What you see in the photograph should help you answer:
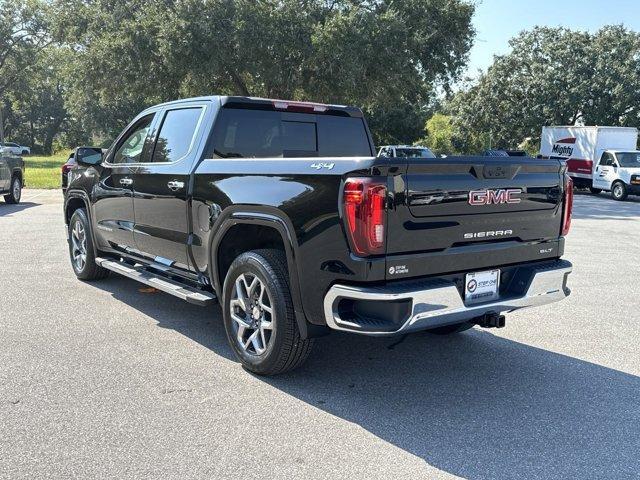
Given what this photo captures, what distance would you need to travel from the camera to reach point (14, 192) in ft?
53.1

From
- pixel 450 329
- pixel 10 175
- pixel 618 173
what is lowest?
pixel 450 329

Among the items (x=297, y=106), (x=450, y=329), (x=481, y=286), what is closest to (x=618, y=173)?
(x=450, y=329)

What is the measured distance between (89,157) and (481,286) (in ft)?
14.9

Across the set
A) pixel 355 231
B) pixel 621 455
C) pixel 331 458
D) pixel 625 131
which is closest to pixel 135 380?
pixel 331 458

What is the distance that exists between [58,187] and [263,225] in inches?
796

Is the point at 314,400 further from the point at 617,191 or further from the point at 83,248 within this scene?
the point at 617,191

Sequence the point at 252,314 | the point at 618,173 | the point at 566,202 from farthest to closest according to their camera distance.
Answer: the point at 618,173, the point at 566,202, the point at 252,314

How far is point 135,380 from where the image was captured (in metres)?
4.20

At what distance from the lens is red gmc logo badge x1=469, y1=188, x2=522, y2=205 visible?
12.7 feet

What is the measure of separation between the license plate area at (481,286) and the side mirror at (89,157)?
4352mm

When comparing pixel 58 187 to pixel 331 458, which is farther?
pixel 58 187

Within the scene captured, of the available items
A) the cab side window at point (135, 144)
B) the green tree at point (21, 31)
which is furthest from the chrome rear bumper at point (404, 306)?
the green tree at point (21, 31)

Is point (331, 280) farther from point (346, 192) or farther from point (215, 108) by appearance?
point (215, 108)

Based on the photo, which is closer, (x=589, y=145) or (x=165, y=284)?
(x=165, y=284)
